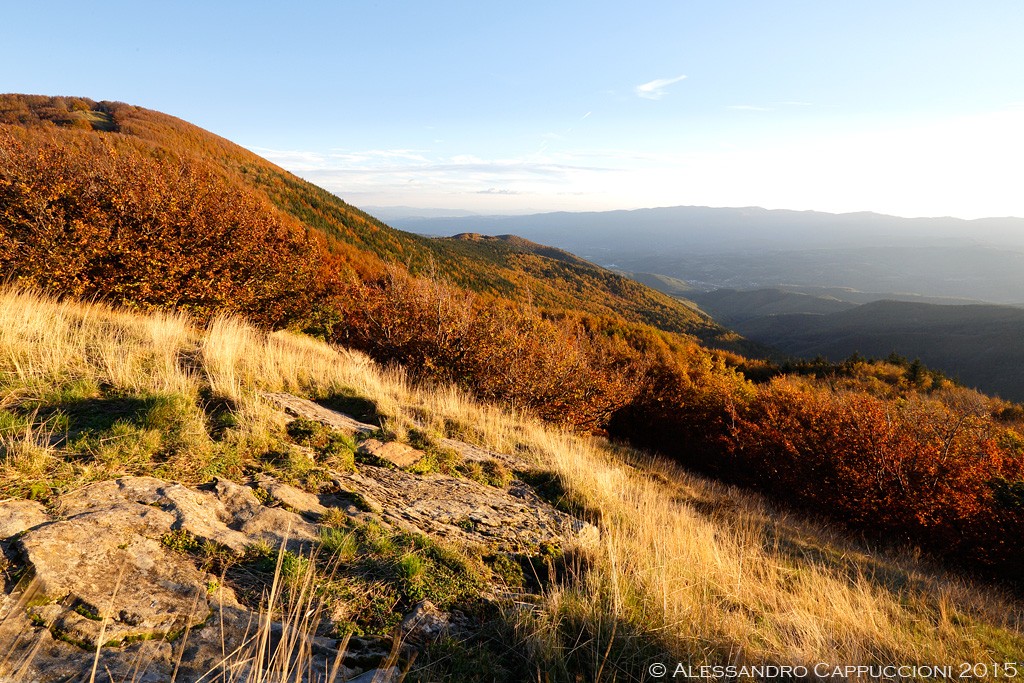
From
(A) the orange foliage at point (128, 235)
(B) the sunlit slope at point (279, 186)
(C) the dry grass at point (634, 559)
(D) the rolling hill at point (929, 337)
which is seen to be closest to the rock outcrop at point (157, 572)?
(C) the dry grass at point (634, 559)

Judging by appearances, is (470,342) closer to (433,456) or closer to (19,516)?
(433,456)

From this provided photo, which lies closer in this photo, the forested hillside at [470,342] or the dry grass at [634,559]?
the dry grass at [634,559]

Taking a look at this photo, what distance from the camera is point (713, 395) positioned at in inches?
636

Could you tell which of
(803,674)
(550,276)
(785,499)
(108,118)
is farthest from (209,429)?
(550,276)

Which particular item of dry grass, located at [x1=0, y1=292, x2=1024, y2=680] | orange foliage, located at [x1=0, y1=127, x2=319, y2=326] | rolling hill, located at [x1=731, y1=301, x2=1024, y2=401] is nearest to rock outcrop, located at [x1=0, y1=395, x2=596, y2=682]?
dry grass, located at [x1=0, y1=292, x2=1024, y2=680]

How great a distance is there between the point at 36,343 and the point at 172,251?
5797 mm

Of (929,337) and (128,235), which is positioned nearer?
(128,235)

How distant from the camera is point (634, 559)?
3203 millimetres

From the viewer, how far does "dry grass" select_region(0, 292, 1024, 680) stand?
2432 mm

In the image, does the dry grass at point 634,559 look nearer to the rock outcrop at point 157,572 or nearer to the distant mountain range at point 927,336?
the rock outcrop at point 157,572

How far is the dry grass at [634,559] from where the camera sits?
7.98 ft

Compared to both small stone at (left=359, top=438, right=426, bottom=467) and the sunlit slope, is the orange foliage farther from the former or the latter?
small stone at (left=359, top=438, right=426, bottom=467)

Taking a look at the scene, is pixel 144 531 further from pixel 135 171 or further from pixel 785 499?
pixel 785 499

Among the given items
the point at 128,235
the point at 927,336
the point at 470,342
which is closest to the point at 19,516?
the point at 470,342
